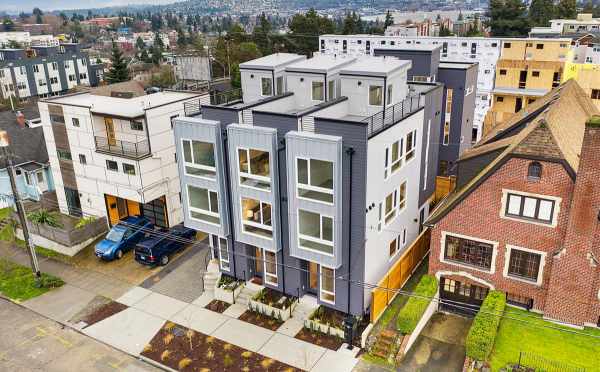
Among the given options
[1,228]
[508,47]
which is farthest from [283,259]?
[508,47]

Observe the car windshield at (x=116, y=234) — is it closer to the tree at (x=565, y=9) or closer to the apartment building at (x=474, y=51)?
the apartment building at (x=474, y=51)

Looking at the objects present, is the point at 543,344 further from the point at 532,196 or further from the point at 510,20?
the point at 510,20

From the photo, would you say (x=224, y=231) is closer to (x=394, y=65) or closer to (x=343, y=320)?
(x=343, y=320)

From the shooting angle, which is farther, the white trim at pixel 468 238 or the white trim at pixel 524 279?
the white trim at pixel 468 238

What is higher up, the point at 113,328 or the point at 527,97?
the point at 527,97

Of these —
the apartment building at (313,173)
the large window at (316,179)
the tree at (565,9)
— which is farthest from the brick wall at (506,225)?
the tree at (565,9)

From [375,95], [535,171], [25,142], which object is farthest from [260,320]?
[25,142]
